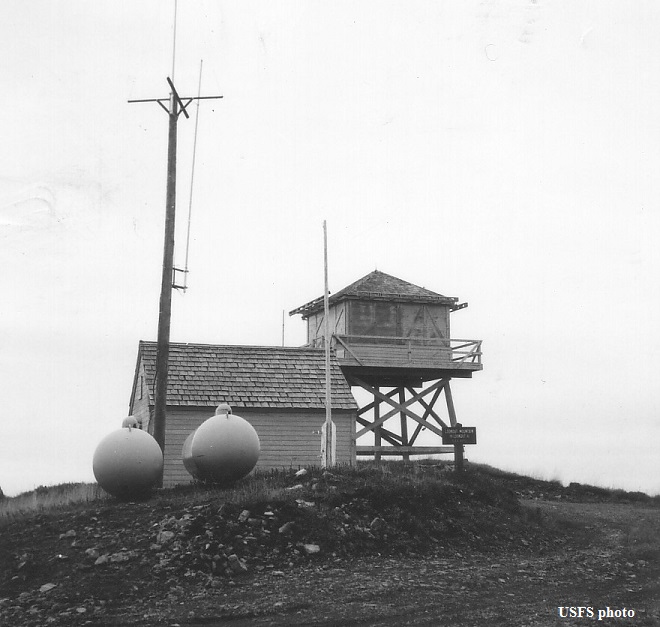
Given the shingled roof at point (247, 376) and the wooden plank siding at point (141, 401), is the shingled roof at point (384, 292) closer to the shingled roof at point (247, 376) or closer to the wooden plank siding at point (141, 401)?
the shingled roof at point (247, 376)

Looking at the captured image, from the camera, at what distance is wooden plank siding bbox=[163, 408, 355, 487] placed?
27.4 metres

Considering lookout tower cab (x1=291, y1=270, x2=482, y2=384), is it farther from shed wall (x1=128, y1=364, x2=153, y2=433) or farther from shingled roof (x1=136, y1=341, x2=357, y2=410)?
shed wall (x1=128, y1=364, x2=153, y2=433)

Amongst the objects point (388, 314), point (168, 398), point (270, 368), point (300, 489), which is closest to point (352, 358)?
point (388, 314)

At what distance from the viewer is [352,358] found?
3400 cm

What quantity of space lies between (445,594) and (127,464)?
9111 mm

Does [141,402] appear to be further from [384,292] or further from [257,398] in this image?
[384,292]

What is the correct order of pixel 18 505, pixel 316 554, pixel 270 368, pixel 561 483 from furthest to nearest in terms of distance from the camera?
pixel 561 483 → pixel 270 368 → pixel 18 505 → pixel 316 554

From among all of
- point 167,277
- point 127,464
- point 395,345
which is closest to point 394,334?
point 395,345

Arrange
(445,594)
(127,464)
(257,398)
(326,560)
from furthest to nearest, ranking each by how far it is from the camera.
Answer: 1. (257,398)
2. (127,464)
3. (326,560)
4. (445,594)

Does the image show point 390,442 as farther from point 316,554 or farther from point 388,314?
point 316,554

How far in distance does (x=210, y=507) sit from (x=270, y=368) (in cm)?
1209

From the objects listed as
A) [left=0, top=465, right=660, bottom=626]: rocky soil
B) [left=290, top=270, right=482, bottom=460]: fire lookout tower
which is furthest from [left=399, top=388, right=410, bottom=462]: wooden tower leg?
[left=0, top=465, right=660, bottom=626]: rocky soil

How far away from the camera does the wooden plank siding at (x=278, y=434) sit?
27.4m

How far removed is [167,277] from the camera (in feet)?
78.2
